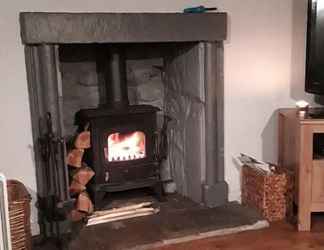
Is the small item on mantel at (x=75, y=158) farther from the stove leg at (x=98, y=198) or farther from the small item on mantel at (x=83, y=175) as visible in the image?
the stove leg at (x=98, y=198)

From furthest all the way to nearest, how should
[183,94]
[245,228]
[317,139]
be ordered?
[183,94], [317,139], [245,228]

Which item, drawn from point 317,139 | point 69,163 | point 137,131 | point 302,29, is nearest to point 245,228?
point 317,139

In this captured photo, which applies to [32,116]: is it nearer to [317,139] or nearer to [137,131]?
[137,131]

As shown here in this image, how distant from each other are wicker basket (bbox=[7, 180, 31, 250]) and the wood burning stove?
1.96 feet

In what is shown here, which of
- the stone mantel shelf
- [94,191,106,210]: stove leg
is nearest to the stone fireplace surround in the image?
the stone mantel shelf

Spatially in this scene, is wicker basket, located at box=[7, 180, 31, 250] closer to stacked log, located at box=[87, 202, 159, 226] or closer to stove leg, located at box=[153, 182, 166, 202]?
stacked log, located at box=[87, 202, 159, 226]

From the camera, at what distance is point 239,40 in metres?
2.79

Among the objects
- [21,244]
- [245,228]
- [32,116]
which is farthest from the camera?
[245,228]

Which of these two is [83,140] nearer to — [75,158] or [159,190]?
[75,158]

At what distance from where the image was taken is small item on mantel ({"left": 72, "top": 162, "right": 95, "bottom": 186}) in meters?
2.71

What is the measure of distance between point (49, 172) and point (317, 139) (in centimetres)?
165

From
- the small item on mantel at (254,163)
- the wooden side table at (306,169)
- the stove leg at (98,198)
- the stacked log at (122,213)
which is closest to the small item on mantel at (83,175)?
the stove leg at (98,198)

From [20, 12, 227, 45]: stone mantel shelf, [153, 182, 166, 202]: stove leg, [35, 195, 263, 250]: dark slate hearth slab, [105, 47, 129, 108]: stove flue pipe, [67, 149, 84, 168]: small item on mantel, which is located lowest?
[35, 195, 263, 250]: dark slate hearth slab

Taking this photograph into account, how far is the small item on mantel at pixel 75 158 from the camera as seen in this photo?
2680 millimetres
